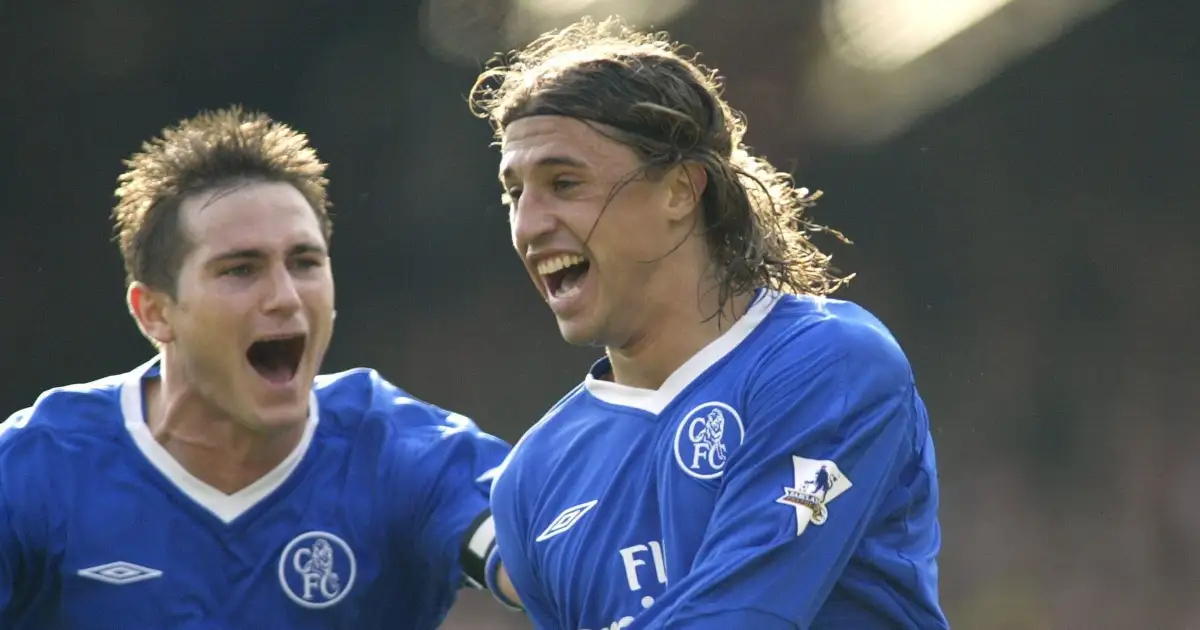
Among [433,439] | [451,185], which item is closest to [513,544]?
[433,439]

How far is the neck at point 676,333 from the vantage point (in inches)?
132

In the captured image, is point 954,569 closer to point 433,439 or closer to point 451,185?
point 451,185

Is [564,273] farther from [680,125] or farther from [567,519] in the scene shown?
[567,519]

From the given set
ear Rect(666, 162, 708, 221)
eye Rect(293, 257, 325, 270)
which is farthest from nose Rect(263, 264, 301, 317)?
ear Rect(666, 162, 708, 221)

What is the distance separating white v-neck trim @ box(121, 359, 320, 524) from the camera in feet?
13.6

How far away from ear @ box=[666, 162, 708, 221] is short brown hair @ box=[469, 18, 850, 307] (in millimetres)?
18

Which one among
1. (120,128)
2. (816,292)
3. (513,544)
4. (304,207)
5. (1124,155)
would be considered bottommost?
(513,544)

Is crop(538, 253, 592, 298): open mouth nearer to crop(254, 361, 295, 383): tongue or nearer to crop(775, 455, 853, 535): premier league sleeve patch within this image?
crop(775, 455, 853, 535): premier league sleeve patch

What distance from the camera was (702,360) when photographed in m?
3.32

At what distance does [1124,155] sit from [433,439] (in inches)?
220

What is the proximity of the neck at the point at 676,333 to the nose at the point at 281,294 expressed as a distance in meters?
1.05

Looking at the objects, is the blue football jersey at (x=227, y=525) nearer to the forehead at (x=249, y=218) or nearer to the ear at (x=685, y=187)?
the forehead at (x=249, y=218)

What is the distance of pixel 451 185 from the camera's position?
9.16 meters

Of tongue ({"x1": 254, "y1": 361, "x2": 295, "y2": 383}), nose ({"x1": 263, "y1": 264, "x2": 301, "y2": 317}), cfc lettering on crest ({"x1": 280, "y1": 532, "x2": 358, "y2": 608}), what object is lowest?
cfc lettering on crest ({"x1": 280, "y1": 532, "x2": 358, "y2": 608})
